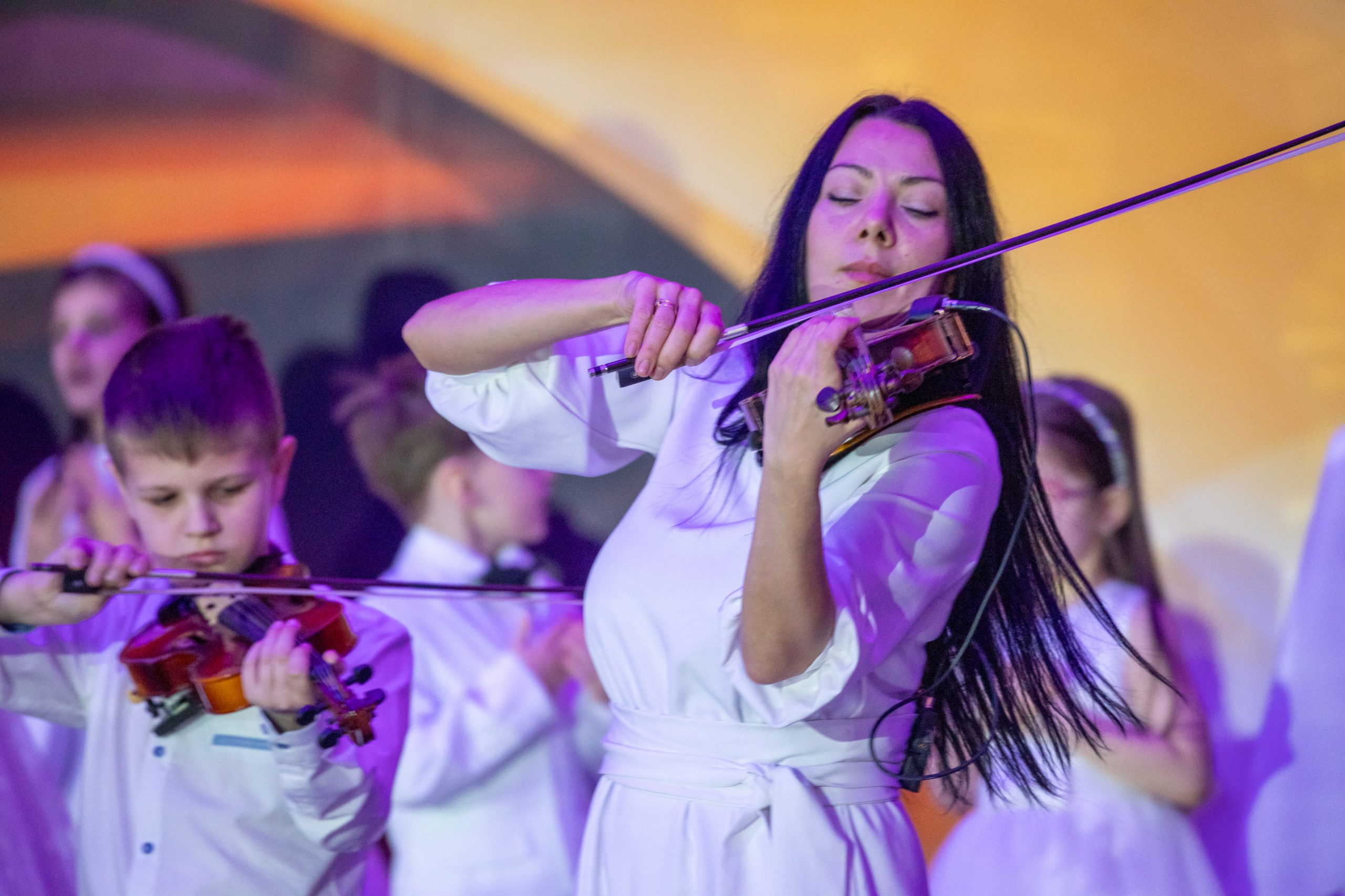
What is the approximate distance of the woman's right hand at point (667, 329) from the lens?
105 centimetres

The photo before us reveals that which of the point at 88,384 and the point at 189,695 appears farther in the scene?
Result: the point at 88,384

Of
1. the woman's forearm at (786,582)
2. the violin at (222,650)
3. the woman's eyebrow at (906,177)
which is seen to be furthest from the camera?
the violin at (222,650)

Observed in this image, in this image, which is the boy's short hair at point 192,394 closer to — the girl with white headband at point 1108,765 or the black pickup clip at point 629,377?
the black pickup clip at point 629,377

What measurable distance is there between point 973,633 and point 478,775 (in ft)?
4.20

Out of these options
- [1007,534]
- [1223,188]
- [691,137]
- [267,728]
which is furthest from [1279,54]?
[267,728]

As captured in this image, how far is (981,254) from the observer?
1187 mm

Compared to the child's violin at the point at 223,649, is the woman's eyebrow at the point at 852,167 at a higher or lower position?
higher

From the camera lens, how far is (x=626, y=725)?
1.18 metres

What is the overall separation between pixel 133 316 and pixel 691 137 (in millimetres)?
1334

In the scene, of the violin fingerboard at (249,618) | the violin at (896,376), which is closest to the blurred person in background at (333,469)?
the violin fingerboard at (249,618)

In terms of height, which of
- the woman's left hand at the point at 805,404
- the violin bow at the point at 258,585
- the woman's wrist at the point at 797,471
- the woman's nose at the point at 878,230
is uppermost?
the woman's nose at the point at 878,230

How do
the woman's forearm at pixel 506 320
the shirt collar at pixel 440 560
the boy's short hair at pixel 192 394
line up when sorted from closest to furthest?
1. the woman's forearm at pixel 506 320
2. the boy's short hair at pixel 192 394
3. the shirt collar at pixel 440 560

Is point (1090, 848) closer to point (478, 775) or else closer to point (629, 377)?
point (478, 775)

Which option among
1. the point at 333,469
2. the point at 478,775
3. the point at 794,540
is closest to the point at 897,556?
the point at 794,540
